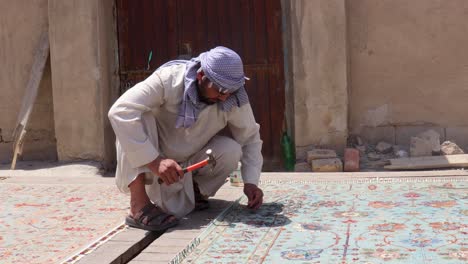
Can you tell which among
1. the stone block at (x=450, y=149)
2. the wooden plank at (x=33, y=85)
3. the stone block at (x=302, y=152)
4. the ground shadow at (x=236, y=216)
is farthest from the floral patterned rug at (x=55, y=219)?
the stone block at (x=450, y=149)

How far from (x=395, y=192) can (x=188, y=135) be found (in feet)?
4.58

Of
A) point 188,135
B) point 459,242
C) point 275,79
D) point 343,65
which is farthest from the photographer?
point 275,79

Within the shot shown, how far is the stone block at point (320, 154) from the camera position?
6734mm

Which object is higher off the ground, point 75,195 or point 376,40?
point 376,40

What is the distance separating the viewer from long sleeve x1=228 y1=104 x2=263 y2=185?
406 cm

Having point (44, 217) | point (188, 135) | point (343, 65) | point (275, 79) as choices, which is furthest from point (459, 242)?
point (275, 79)

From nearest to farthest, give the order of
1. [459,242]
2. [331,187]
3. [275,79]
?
[459,242]
[331,187]
[275,79]

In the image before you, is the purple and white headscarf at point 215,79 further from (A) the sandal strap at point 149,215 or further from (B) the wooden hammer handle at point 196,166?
(A) the sandal strap at point 149,215

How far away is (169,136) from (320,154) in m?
2.93

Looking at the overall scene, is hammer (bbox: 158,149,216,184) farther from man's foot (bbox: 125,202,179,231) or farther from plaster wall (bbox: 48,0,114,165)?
plaster wall (bbox: 48,0,114,165)

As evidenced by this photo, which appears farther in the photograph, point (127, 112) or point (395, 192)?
point (395, 192)

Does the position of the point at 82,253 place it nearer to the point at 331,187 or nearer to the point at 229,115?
the point at 229,115

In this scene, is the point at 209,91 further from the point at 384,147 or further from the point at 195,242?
the point at 384,147

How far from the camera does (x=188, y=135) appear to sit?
403cm
